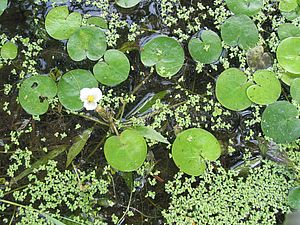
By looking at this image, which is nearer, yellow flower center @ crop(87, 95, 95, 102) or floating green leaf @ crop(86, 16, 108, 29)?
yellow flower center @ crop(87, 95, 95, 102)

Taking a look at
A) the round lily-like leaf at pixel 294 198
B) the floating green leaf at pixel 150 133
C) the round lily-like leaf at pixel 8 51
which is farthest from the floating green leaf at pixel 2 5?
the round lily-like leaf at pixel 294 198

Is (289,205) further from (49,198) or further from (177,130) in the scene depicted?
(49,198)

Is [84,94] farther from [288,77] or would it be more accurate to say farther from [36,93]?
[288,77]

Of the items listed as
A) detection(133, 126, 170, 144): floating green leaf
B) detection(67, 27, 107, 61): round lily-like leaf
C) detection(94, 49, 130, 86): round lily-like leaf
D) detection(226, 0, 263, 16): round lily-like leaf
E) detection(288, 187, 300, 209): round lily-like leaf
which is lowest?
detection(288, 187, 300, 209): round lily-like leaf

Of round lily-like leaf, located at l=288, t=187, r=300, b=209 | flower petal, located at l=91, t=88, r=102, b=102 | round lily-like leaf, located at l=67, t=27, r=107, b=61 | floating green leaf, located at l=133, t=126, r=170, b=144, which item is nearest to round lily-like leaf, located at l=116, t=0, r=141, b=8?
round lily-like leaf, located at l=67, t=27, r=107, b=61

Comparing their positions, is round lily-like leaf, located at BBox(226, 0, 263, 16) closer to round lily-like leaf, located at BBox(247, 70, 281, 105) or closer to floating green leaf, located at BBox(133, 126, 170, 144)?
round lily-like leaf, located at BBox(247, 70, 281, 105)

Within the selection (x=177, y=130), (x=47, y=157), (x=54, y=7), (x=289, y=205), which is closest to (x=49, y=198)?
(x=47, y=157)
